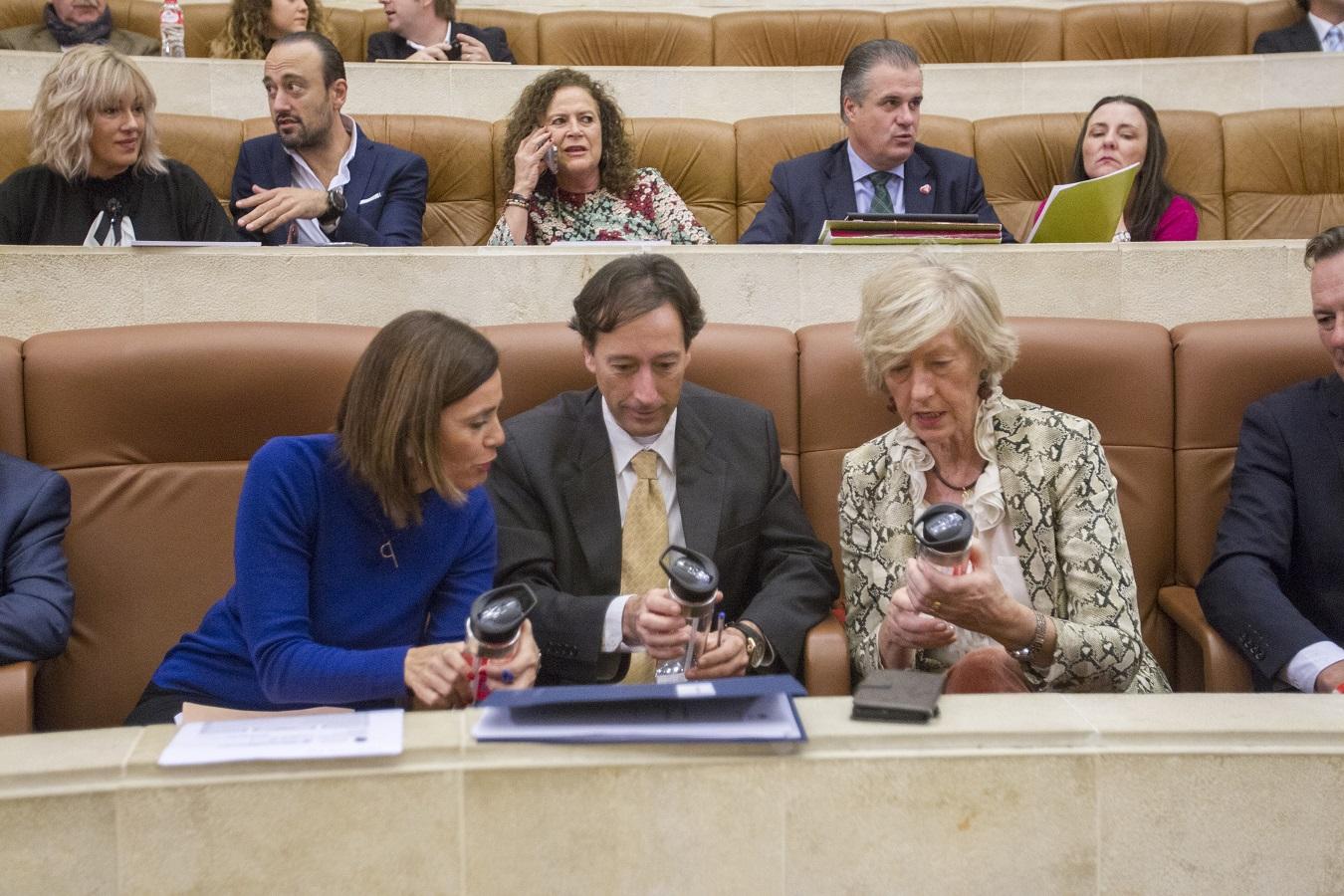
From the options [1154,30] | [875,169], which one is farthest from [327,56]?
[1154,30]

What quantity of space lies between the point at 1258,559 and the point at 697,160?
2197 millimetres

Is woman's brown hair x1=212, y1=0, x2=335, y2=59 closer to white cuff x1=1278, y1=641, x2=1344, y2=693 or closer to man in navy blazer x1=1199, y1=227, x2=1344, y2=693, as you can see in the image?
man in navy blazer x1=1199, y1=227, x2=1344, y2=693

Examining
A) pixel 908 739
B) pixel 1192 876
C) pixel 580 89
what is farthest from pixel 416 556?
pixel 580 89

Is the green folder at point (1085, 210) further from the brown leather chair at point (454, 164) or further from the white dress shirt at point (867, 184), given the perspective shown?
the brown leather chair at point (454, 164)

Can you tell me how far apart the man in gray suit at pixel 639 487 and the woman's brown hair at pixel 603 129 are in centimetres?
123

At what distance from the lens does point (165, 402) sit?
6.49 feet

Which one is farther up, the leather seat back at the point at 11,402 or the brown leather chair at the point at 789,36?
the brown leather chair at the point at 789,36

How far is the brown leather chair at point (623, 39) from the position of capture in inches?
193

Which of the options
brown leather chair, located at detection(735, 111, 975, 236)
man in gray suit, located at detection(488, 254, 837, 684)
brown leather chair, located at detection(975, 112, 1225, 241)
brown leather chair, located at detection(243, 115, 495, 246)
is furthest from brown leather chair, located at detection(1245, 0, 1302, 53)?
man in gray suit, located at detection(488, 254, 837, 684)

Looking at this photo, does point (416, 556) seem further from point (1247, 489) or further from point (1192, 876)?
point (1247, 489)

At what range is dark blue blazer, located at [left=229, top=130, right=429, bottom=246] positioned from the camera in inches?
121

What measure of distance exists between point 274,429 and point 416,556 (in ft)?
1.40

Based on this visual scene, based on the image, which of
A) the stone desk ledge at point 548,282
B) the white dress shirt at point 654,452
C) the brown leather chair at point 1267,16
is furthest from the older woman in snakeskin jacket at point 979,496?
the brown leather chair at point 1267,16

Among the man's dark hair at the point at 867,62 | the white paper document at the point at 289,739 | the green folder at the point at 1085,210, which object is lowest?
the white paper document at the point at 289,739
